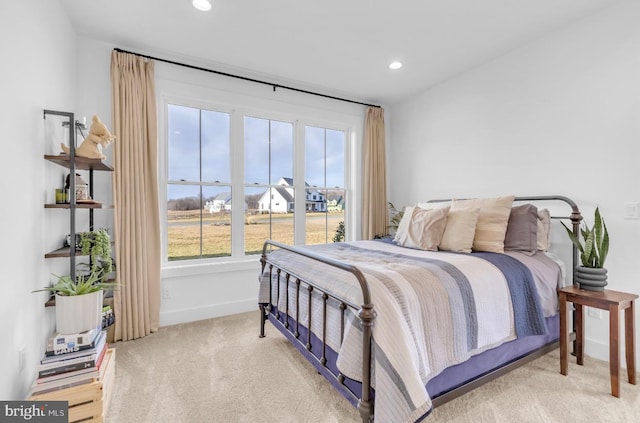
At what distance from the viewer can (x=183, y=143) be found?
127 inches

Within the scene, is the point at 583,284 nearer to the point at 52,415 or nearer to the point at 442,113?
the point at 442,113

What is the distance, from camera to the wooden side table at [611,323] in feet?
5.91

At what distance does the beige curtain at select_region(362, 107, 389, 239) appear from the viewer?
4094mm

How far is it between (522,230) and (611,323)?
77 centimetres

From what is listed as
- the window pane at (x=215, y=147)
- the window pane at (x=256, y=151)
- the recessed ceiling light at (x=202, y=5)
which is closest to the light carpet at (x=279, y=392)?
the window pane at (x=215, y=147)

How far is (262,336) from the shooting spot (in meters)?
2.65

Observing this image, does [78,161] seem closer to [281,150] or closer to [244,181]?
[244,181]

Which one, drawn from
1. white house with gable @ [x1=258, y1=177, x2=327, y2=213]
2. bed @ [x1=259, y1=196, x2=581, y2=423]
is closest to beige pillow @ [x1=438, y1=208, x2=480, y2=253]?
bed @ [x1=259, y1=196, x2=581, y2=423]

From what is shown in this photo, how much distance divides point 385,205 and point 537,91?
210 centimetres

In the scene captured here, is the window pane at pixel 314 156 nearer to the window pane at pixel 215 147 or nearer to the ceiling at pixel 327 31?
the ceiling at pixel 327 31

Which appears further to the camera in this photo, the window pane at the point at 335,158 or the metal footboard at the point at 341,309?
the window pane at the point at 335,158

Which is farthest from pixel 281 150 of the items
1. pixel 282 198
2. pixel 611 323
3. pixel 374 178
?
pixel 611 323

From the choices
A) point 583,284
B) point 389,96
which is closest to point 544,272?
point 583,284

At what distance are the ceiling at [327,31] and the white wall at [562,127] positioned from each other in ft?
0.67
